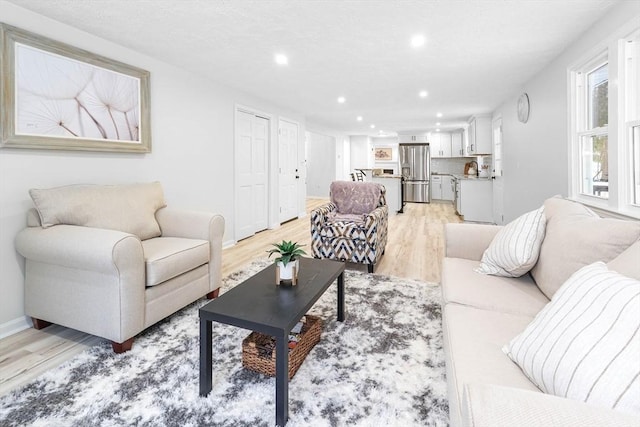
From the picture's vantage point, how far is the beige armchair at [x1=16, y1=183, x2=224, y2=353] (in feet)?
6.13

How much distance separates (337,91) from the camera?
4844 millimetres

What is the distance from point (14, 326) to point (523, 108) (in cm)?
564

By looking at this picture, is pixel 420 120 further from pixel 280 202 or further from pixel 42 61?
pixel 42 61

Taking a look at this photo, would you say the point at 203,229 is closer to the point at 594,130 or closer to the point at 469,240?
the point at 469,240

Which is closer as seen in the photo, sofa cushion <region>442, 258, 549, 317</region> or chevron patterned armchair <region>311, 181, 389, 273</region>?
sofa cushion <region>442, 258, 549, 317</region>

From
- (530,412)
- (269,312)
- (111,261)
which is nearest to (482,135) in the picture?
(269,312)

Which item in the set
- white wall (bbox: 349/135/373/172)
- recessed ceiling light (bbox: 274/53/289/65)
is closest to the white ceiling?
recessed ceiling light (bbox: 274/53/289/65)

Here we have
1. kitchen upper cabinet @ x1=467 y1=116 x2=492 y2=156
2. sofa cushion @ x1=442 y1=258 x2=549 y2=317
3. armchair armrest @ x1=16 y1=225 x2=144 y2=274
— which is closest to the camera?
sofa cushion @ x1=442 y1=258 x2=549 y2=317

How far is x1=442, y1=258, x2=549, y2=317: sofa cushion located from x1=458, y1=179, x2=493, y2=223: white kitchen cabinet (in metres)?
4.96

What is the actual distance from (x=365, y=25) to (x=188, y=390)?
2701 mm

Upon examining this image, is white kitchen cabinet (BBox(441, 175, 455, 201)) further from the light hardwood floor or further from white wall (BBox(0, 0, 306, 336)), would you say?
white wall (BBox(0, 0, 306, 336))

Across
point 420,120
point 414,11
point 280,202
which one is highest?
point 420,120


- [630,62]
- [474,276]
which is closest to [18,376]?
[474,276]

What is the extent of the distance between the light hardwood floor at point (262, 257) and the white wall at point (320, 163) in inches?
129
